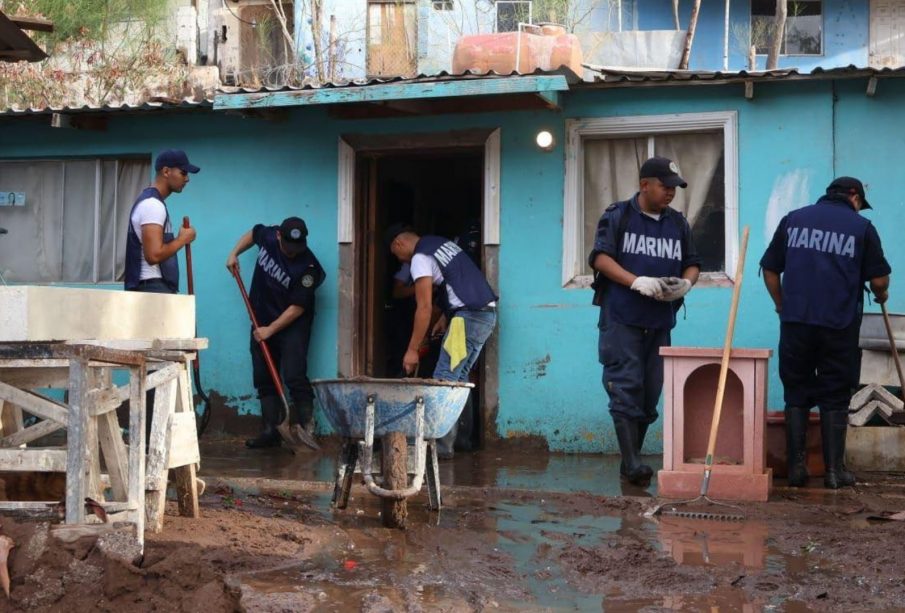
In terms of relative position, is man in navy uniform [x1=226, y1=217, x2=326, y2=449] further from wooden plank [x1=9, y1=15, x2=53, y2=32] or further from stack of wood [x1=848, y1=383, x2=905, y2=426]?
stack of wood [x1=848, y1=383, x2=905, y2=426]

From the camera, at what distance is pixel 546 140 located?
1000 cm

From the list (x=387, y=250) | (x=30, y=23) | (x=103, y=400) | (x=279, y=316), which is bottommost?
(x=103, y=400)

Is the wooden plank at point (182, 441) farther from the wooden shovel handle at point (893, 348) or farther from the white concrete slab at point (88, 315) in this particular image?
the wooden shovel handle at point (893, 348)

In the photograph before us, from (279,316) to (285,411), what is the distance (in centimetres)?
83

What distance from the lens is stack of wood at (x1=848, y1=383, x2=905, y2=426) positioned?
8430mm

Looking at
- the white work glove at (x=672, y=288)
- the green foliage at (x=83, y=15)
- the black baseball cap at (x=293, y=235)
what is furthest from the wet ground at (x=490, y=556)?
the green foliage at (x=83, y=15)

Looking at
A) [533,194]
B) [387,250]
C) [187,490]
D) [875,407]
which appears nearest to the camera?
[187,490]

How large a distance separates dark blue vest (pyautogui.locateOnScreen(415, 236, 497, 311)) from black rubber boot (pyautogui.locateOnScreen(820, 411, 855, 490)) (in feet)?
8.73

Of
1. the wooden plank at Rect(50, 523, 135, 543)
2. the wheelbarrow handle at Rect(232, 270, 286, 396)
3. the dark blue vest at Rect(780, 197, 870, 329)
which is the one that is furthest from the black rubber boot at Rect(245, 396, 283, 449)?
the wooden plank at Rect(50, 523, 135, 543)

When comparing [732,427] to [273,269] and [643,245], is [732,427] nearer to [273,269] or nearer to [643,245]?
[643,245]

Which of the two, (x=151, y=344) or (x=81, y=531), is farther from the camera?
(x=151, y=344)

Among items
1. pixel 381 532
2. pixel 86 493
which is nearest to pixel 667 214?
pixel 381 532

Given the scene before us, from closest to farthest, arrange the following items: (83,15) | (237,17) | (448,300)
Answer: (448,300)
(83,15)
(237,17)

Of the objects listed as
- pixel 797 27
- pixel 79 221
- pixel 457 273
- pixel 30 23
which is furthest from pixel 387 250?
pixel 797 27
